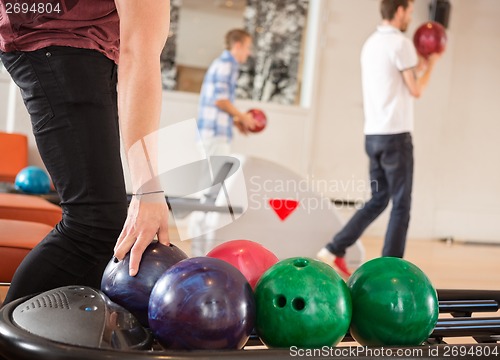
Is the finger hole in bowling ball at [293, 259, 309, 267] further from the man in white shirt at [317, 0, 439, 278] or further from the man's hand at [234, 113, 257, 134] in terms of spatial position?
the man's hand at [234, 113, 257, 134]

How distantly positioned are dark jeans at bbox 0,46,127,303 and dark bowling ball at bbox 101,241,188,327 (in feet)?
0.32

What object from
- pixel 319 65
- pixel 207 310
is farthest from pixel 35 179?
pixel 319 65

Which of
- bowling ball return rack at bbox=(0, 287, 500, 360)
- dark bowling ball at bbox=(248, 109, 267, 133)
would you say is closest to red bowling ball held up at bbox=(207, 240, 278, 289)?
bowling ball return rack at bbox=(0, 287, 500, 360)

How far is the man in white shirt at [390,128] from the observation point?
379 cm

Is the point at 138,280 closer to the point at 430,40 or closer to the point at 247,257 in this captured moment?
the point at 247,257

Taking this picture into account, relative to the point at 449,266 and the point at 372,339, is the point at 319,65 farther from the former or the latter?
the point at 372,339

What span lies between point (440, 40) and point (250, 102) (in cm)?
206

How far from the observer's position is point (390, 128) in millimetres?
3842

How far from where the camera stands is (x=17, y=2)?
1.42 meters

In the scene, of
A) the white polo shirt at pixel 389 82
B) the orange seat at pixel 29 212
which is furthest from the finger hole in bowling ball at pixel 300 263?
the white polo shirt at pixel 389 82

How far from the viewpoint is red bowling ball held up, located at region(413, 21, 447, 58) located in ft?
14.6

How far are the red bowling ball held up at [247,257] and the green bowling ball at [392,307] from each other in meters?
0.26

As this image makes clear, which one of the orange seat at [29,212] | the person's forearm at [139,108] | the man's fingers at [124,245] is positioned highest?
the person's forearm at [139,108]

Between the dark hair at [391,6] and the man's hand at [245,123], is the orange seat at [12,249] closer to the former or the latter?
the dark hair at [391,6]
